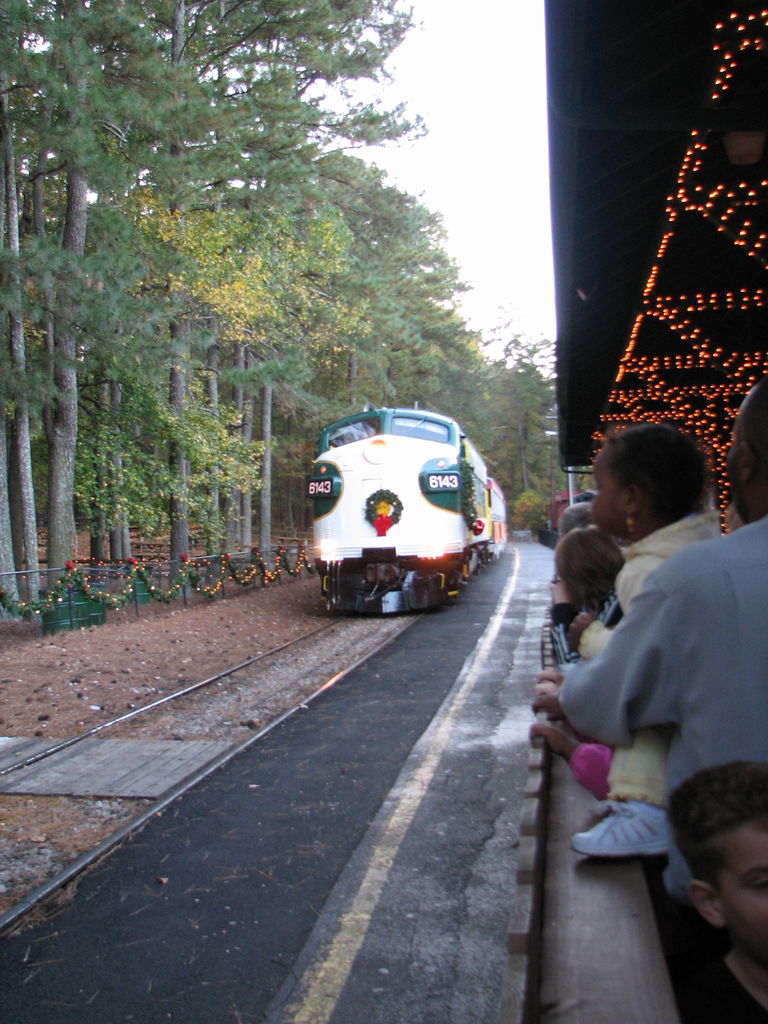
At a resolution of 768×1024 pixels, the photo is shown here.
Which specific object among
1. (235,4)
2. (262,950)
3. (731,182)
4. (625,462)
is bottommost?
(262,950)

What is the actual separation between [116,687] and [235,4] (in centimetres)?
1951

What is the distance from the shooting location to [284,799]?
19.6 ft

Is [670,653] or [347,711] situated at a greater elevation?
[670,653]

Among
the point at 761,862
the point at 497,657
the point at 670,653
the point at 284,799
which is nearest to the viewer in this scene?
the point at 761,862

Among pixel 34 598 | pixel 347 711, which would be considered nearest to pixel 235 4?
pixel 34 598

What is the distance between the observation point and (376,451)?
16344 millimetres

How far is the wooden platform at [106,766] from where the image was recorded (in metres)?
6.17

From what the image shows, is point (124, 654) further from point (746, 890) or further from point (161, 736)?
point (746, 890)

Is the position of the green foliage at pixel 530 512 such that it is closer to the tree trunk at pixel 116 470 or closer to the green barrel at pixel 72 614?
the tree trunk at pixel 116 470

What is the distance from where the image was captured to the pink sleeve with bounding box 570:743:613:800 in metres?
2.69

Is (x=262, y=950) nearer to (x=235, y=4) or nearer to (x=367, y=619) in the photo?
(x=367, y=619)

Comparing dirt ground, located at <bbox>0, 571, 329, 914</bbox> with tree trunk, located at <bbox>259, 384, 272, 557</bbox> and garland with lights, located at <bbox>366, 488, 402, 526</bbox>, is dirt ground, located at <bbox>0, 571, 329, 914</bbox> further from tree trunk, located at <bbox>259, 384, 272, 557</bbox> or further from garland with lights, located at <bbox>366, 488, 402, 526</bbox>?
tree trunk, located at <bbox>259, 384, 272, 557</bbox>

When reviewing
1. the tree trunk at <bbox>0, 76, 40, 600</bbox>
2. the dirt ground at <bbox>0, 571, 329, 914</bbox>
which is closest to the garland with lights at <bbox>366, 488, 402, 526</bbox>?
the dirt ground at <bbox>0, 571, 329, 914</bbox>

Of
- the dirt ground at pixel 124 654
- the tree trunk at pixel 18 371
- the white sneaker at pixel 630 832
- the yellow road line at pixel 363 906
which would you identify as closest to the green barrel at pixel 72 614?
the dirt ground at pixel 124 654
